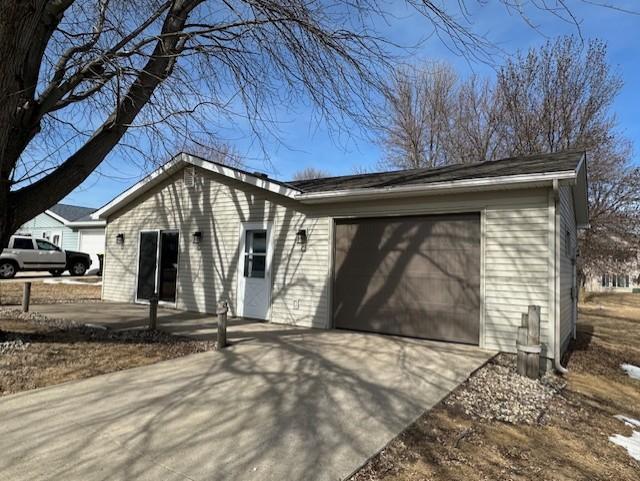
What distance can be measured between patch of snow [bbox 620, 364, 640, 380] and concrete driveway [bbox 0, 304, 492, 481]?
9.99 feet

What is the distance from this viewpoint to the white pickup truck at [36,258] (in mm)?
18331

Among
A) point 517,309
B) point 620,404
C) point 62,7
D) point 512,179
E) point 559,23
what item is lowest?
point 620,404

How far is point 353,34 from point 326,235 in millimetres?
3864

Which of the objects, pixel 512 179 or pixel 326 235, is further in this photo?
pixel 326 235

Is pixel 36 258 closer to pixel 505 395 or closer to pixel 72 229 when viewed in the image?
pixel 72 229

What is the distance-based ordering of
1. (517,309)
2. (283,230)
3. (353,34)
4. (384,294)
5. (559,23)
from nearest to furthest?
(559,23)
(353,34)
(517,309)
(384,294)
(283,230)

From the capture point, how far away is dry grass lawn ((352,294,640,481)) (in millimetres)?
3098

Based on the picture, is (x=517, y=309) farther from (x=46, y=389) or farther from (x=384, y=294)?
(x=46, y=389)

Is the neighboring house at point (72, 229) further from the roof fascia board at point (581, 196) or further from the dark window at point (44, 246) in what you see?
the roof fascia board at point (581, 196)

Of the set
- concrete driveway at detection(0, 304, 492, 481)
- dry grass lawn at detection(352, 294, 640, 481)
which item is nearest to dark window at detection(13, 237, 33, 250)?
concrete driveway at detection(0, 304, 492, 481)

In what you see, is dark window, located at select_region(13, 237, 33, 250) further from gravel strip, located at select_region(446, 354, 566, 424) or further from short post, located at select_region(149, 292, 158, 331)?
gravel strip, located at select_region(446, 354, 566, 424)

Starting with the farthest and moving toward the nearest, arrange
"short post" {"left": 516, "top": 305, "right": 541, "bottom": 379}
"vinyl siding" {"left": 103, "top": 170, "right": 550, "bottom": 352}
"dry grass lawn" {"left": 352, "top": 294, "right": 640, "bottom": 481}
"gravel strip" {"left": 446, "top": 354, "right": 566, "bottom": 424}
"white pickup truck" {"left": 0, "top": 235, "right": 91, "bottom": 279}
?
"white pickup truck" {"left": 0, "top": 235, "right": 91, "bottom": 279}, "vinyl siding" {"left": 103, "top": 170, "right": 550, "bottom": 352}, "short post" {"left": 516, "top": 305, "right": 541, "bottom": 379}, "gravel strip" {"left": 446, "top": 354, "right": 566, "bottom": 424}, "dry grass lawn" {"left": 352, "top": 294, "right": 640, "bottom": 481}

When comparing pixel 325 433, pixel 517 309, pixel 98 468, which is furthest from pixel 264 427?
pixel 517 309

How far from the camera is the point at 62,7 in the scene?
5.30 metres
